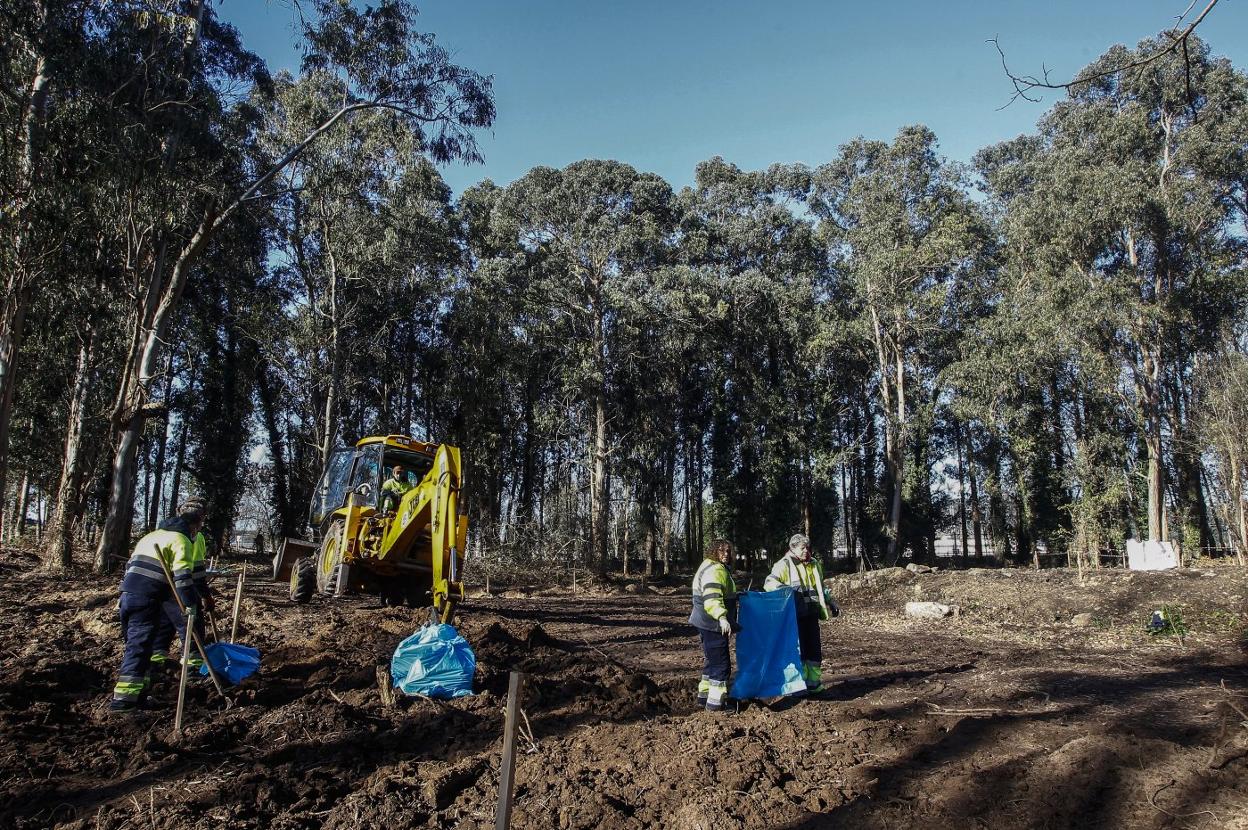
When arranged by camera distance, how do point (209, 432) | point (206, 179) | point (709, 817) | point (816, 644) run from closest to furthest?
point (709, 817) < point (816, 644) < point (206, 179) < point (209, 432)

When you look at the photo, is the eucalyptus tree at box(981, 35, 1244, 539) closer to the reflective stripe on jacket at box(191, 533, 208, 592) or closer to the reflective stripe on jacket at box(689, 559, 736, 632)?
the reflective stripe on jacket at box(689, 559, 736, 632)

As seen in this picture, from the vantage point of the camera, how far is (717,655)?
6.45m

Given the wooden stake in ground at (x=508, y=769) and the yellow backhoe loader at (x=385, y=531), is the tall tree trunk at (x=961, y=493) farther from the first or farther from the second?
the wooden stake in ground at (x=508, y=769)

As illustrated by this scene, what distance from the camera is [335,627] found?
9844mm

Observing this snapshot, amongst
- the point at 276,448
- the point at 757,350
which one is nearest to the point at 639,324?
the point at 757,350

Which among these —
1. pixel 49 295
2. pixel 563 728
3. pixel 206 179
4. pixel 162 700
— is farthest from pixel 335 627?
pixel 49 295

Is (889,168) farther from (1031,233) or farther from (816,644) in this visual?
(816,644)

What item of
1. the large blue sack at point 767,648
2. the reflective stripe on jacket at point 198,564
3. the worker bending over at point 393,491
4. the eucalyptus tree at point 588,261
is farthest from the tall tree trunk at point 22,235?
the eucalyptus tree at point 588,261

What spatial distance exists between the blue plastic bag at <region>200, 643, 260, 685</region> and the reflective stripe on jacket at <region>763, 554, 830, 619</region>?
4691 millimetres

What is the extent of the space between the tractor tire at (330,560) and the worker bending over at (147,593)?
353 centimetres

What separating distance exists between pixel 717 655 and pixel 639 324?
21123mm

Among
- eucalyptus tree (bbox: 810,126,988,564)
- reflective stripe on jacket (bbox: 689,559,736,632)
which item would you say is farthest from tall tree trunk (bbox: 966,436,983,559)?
reflective stripe on jacket (bbox: 689,559,736,632)

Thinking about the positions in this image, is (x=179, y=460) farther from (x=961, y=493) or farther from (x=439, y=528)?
(x=961, y=493)

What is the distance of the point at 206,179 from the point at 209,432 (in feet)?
54.2
